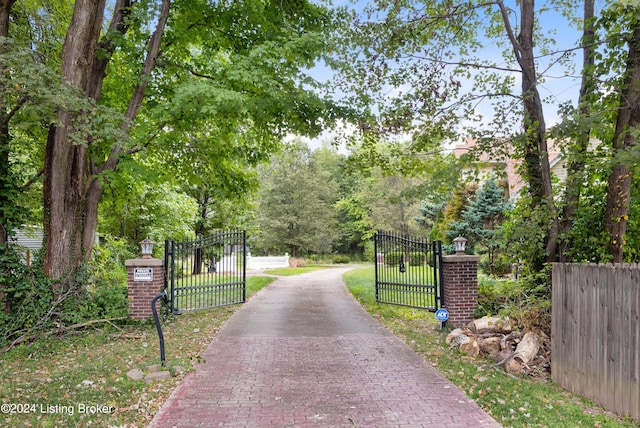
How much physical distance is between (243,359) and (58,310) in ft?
13.9

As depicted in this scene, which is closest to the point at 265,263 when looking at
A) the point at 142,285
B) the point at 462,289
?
the point at 142,285

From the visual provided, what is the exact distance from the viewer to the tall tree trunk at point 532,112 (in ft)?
24.5

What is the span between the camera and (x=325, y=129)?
10.3 m

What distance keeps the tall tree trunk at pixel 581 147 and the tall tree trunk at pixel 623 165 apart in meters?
0.44

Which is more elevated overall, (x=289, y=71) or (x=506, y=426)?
(x=289, y=71)

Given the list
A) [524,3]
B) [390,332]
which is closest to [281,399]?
[390,332]

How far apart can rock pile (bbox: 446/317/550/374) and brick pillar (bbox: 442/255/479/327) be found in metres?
0.59

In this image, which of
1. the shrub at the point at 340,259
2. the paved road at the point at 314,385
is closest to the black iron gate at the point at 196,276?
the paved road at the point at 314,385

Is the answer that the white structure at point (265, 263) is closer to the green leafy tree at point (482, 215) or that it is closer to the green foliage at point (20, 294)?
the green leafy tree at point (482, 215)

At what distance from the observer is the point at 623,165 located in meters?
6.55

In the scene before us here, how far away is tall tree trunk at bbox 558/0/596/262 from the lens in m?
7.05

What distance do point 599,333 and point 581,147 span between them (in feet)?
11.3

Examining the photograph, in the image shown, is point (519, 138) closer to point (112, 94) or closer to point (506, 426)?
point (506, 426)

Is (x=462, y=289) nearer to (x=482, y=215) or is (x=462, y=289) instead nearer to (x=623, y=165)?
(x=623, y=165)
